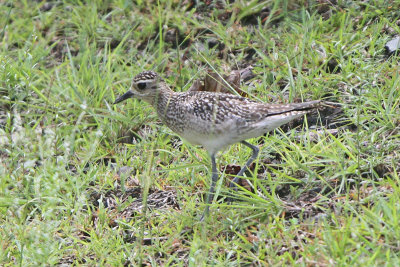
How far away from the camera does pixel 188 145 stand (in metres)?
6.72

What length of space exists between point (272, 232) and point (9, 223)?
2440mm

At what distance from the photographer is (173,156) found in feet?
22.7

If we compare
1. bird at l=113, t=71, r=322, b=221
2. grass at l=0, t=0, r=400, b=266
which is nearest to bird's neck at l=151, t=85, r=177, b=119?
bird at l=113, t=71, r=322, b=221

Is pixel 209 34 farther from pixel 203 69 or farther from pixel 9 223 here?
pixel 9 223

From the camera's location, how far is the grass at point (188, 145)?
5211 mm

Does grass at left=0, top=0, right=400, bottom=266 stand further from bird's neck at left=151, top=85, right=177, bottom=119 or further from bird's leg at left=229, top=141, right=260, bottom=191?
bird's neck at left=151, top=85, right=177, bottom=119

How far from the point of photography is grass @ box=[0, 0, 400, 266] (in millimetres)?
5211

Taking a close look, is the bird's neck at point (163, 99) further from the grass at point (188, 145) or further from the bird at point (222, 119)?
the grass at point (188, 145)

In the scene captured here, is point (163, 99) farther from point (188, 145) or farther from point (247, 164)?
point (247, 164)

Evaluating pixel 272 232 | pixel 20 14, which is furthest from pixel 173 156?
pixel 20 14

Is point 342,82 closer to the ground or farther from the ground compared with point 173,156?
farther from the ground

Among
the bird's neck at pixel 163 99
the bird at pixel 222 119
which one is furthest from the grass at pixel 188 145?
the bird's neck at pixel 163 99

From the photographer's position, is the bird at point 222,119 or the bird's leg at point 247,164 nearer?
the bird at point 222,119

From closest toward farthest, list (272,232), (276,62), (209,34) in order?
(272,232)
(276,62)
(209,34)
